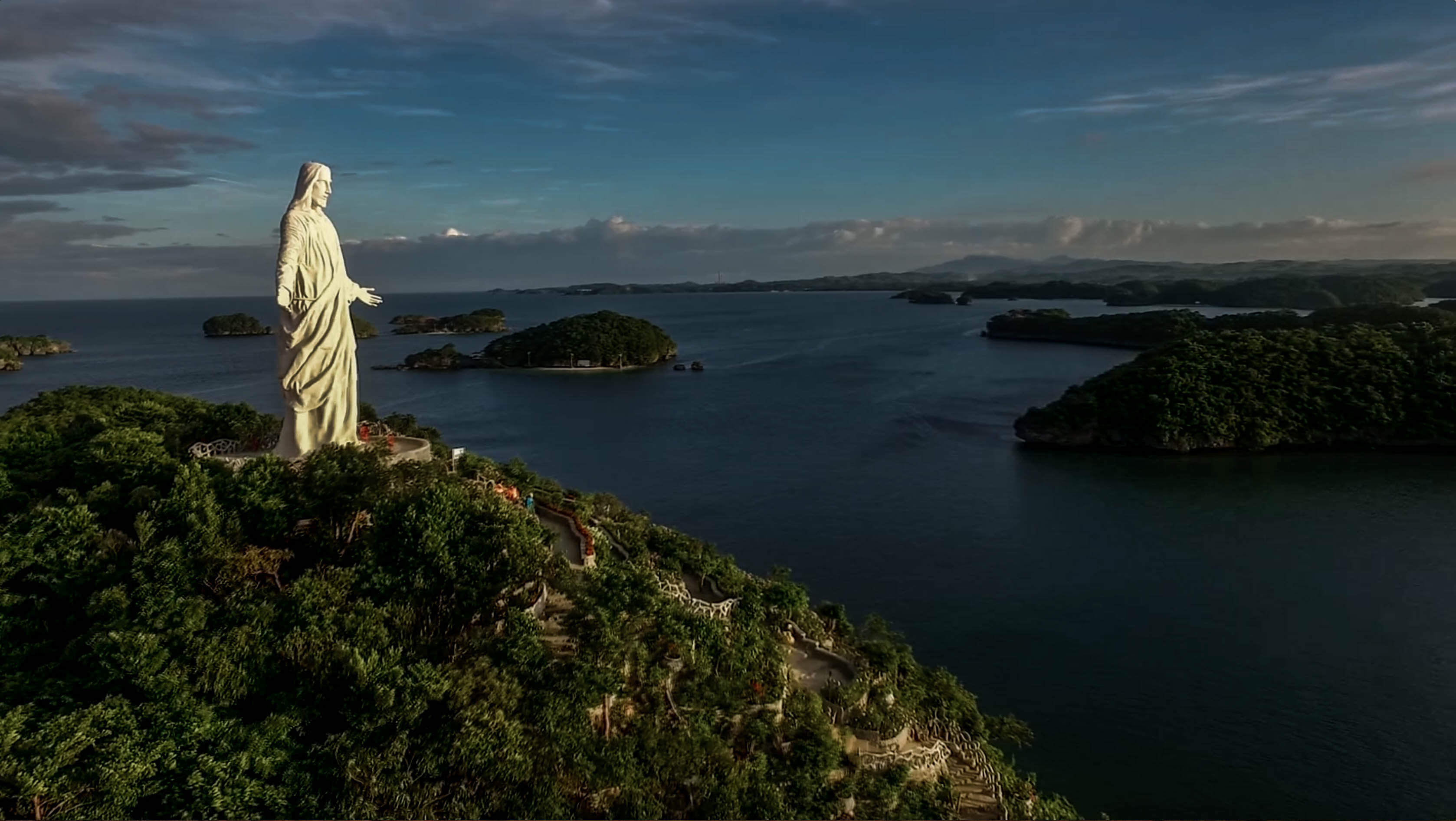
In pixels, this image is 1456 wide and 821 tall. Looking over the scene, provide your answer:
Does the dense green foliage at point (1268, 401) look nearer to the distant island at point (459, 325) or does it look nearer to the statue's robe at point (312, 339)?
the statue's robe at point (312, 339)

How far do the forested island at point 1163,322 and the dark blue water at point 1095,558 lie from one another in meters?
17.2

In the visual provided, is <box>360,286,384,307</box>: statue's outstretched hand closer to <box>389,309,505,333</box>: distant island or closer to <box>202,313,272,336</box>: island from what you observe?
<box>389,309,505,333</box>: distant island

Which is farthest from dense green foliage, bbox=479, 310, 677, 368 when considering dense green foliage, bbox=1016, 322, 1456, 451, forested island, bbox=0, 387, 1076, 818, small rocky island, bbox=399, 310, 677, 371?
forested island, bbox=0, 387, 1076, 818

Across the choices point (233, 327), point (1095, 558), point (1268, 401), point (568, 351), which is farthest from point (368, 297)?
point (233, 327)

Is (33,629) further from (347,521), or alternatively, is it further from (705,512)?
(705,512)

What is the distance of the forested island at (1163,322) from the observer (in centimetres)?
5956

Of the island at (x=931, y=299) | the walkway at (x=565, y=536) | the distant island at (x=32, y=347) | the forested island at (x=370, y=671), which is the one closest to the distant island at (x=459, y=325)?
the distant island at (x=32, y=347)

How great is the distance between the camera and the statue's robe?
1128 cm

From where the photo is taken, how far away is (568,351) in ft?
233

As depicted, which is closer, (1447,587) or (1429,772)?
(1429,772)

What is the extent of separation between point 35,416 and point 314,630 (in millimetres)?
16448

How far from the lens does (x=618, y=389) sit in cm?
5956

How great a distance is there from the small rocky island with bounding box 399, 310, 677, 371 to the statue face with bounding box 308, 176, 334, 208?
58892 mm

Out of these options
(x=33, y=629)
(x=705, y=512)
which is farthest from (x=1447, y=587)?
(x=33, y=629)
